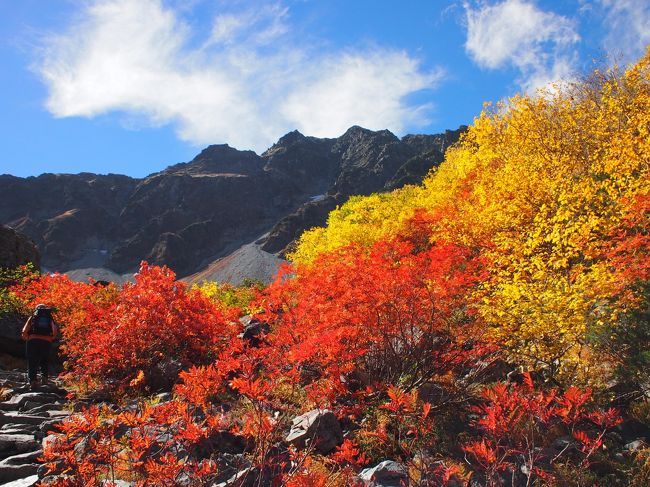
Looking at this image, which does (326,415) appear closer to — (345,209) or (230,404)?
(230,404)

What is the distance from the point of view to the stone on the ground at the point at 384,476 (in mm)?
5945

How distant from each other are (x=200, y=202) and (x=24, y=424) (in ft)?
460

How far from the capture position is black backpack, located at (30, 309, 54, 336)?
32.9 feet

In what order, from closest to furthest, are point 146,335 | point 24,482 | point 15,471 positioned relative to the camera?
point 24,482
point 15,471
point 146,335

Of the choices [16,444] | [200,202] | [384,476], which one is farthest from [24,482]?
[200,202]

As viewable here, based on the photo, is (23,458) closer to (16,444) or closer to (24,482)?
(16,444)

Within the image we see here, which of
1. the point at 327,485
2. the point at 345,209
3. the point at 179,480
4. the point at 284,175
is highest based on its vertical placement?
the point at 284,175

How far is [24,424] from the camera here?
730cm

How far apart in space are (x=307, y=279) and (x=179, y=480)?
5.99 m

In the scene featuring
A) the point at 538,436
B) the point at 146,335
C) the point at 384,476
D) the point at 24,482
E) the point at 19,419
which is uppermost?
the point at 146,335

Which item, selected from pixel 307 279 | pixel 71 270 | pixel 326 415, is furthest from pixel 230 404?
pixel 71 270

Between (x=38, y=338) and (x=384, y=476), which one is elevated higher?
(x=38, y=338)

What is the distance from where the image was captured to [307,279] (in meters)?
10.7

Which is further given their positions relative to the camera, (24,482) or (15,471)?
(15,471)
